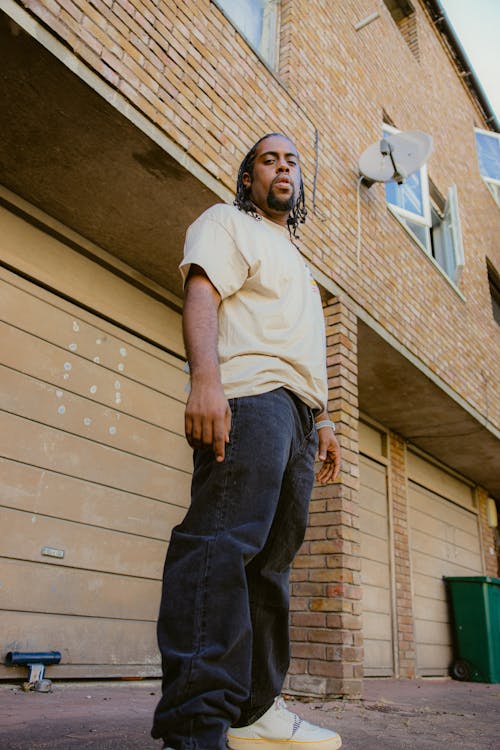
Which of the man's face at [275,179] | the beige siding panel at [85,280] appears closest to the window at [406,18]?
the beige siding panel at [85,280]

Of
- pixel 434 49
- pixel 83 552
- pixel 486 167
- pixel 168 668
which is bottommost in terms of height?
pixel 168 668

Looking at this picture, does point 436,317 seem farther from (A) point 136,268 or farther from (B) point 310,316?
(B) point 310,316

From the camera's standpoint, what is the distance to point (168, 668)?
1237 mm

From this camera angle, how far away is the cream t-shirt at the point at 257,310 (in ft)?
5.12

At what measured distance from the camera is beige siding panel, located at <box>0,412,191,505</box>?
320 centimetres

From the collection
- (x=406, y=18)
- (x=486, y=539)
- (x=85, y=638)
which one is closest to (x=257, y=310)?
(x=85, y=638)

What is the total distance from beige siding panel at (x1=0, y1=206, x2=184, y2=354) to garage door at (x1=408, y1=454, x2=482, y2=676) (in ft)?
14.0

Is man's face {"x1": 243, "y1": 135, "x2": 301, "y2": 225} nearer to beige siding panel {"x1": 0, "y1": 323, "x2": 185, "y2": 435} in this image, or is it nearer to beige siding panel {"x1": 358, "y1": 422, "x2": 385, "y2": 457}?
beige siding panel {"x1": 0, "y1": 323, "x2": 185, "y2": 435}

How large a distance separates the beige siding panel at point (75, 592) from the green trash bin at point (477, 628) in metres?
4.59

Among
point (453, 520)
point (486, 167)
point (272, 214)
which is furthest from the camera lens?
point (486, 167)

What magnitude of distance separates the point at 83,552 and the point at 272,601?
2099mm

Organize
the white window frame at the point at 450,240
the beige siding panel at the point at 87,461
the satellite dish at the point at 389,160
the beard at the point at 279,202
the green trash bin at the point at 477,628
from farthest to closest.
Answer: the white window frame at the point at 450,240, the green trash bin at the point at 477,628, the satellite dish at the point at 389,160, the beige siding panel at the point at 87,461, the beard at the point at 279,202

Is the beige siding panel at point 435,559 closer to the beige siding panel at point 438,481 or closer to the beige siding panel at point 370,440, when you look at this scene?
the beige siding panel at point 438,481

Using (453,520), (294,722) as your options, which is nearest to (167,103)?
(294,722)
